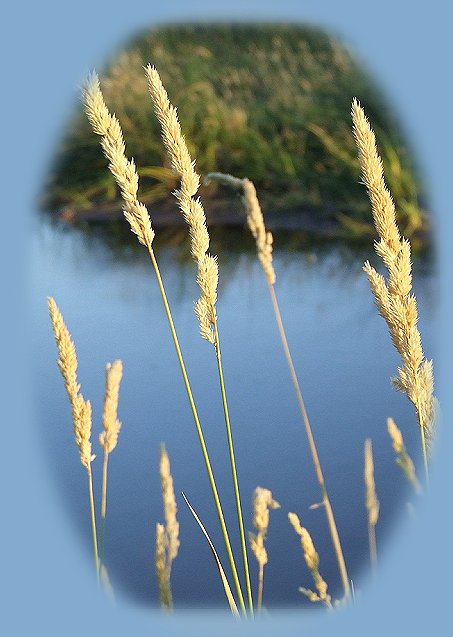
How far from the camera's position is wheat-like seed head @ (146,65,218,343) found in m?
0.70

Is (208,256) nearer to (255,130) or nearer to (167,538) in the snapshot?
(167,538)

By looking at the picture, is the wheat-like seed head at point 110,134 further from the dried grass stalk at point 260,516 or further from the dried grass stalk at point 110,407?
the dried grass stalk at point 260,516

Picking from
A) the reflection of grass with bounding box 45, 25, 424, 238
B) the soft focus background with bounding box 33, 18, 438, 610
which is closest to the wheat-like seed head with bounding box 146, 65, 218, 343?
the soft focus background with bounding box 33, 18, 438, 610

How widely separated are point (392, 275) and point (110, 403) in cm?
22

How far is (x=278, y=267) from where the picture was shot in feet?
4.28

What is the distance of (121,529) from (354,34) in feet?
1.96

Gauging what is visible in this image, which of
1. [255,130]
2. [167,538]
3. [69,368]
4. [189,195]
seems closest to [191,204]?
[189,195]

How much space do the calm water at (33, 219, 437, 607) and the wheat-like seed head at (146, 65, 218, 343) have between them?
14.8 inches

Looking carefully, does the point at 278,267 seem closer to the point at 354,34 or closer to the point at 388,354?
the point at 388,354

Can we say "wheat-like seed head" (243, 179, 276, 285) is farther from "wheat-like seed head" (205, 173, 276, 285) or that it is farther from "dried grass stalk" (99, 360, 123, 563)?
"dried grass stalk" (99, 360, 123, 563)

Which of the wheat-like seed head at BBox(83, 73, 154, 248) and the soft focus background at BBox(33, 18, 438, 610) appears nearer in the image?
the wheat-like seed head at BBox(83, 73, 154, 248)

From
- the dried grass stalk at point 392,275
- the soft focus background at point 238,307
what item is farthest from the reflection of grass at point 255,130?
the dried grass stalk at point 392,275

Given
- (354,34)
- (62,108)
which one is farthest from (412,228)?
(62,108)

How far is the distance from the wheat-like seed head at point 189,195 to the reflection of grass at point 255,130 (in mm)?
551
